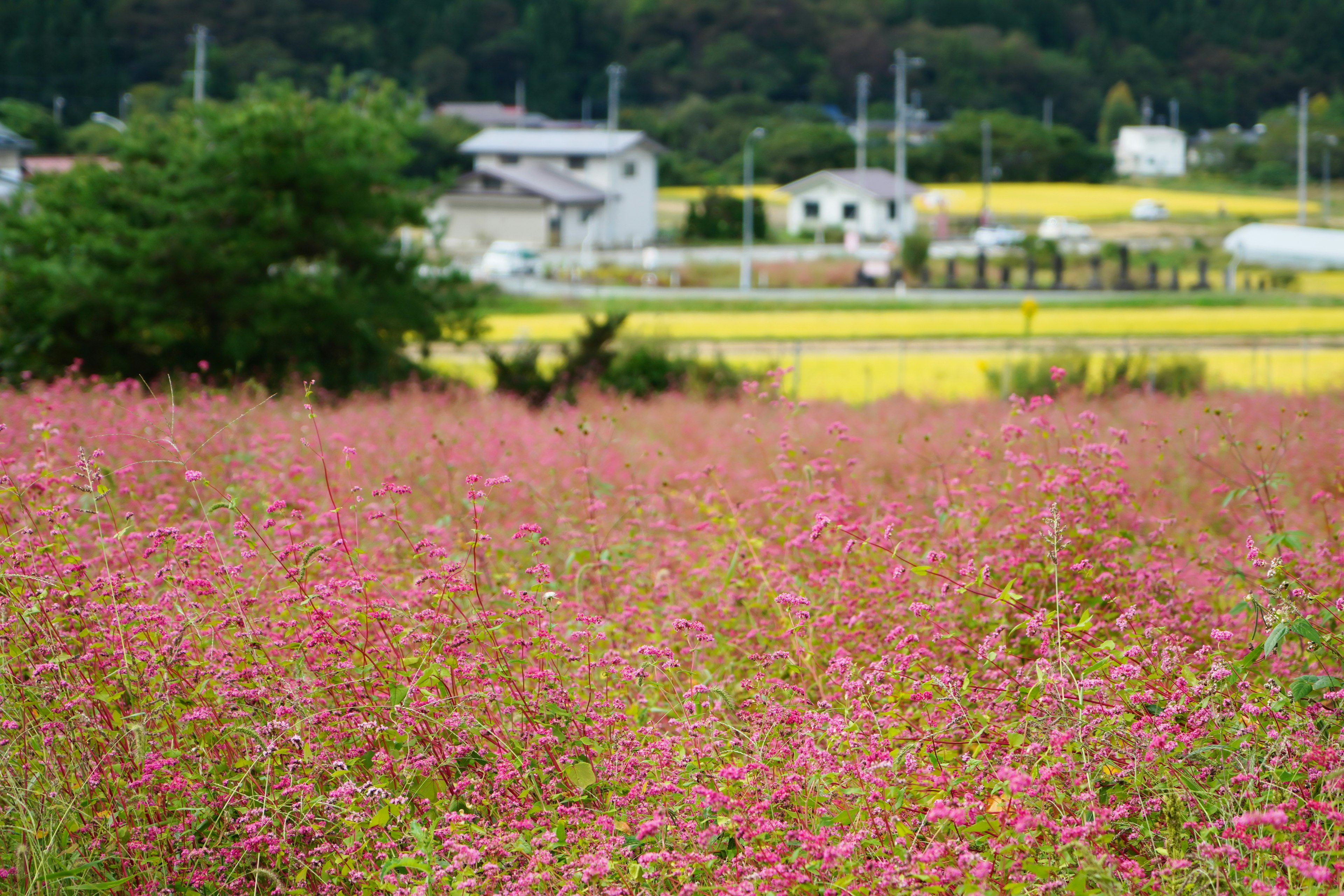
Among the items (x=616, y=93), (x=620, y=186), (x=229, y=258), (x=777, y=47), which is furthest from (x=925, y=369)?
(x=777, y=47)

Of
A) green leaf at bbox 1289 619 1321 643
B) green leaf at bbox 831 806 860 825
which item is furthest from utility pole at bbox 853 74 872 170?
green leaf at bbox 831 806 860 825

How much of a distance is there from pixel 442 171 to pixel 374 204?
5.64ft

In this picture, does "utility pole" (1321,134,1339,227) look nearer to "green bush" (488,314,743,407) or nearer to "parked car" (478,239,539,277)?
"parked car" (478,239,539,277)

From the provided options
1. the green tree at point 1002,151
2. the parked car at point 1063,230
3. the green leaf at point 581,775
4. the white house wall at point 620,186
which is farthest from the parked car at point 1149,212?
the green leaf at point 581,775

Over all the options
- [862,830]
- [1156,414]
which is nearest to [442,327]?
[1156,414]

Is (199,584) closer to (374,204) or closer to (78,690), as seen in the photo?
(78,690)

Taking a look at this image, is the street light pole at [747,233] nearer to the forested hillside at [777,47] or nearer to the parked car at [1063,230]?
the parked car at [1063,230]

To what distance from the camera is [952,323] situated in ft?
121

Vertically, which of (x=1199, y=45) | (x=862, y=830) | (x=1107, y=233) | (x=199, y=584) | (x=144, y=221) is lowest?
(x=862, y=830)

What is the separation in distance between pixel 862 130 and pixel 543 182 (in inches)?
675

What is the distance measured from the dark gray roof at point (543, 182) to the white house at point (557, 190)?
0.07 metres

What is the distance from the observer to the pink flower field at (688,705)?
3.08 metres

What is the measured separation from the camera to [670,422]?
46.1 feet

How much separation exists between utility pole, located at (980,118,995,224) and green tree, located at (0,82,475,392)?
57427mm
